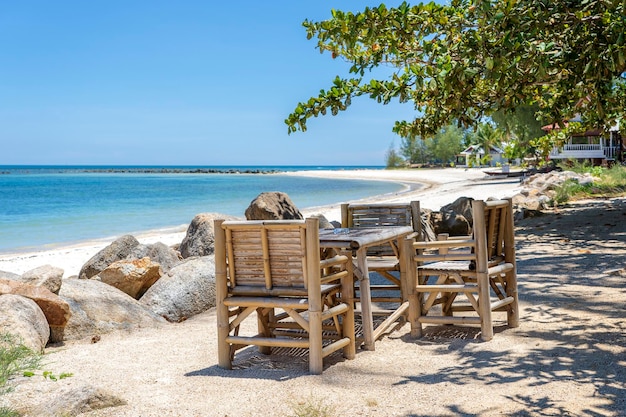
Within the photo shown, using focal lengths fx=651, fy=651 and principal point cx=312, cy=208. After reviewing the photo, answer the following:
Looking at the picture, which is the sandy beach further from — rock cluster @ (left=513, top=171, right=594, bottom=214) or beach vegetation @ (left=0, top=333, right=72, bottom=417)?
rock cluster @ (left=513, top=171, right=594, bottom=214)

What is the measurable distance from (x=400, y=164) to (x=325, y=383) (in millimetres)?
125877

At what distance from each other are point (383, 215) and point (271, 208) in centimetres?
494

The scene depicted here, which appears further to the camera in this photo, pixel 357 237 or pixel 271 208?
pixel 271 208

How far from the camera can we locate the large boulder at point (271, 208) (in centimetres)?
1199

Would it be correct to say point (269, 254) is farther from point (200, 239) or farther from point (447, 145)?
point (447, 145)

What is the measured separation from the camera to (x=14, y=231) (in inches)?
1070

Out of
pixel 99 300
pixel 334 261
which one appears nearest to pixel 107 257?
pixel 99 300

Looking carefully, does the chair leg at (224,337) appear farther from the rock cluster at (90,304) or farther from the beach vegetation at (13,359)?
the beach vegetation at (13,359)

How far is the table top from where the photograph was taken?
208 inches

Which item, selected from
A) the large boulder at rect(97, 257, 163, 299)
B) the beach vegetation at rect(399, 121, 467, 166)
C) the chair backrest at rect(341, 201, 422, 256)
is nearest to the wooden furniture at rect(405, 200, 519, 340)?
the chair backrest at rect(341, 201, 422, 256)

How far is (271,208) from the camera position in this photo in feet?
39.6

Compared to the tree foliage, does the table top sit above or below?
below

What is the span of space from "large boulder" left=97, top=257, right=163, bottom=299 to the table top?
3.36 m

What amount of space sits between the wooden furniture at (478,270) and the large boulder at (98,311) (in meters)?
3.09
